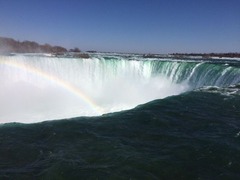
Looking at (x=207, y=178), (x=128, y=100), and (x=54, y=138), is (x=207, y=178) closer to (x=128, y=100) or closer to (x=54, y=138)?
(x=54, y=138)

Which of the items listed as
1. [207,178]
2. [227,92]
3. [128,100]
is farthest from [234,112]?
[128,100]

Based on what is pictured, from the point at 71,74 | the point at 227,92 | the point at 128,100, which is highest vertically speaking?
the point at 227,92

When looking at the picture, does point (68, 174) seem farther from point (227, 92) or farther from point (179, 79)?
point (179, 79)

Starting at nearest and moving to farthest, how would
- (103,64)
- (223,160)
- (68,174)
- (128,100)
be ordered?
(68,174) < (223,160) < (128,100) < (103,64)

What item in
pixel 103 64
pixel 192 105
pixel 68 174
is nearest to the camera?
pixel 68 174

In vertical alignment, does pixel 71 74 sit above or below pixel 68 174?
below

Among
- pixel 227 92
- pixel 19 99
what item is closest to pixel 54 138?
pixel 227 92

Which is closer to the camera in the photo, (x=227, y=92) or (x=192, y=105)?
(x=192, y=105)
